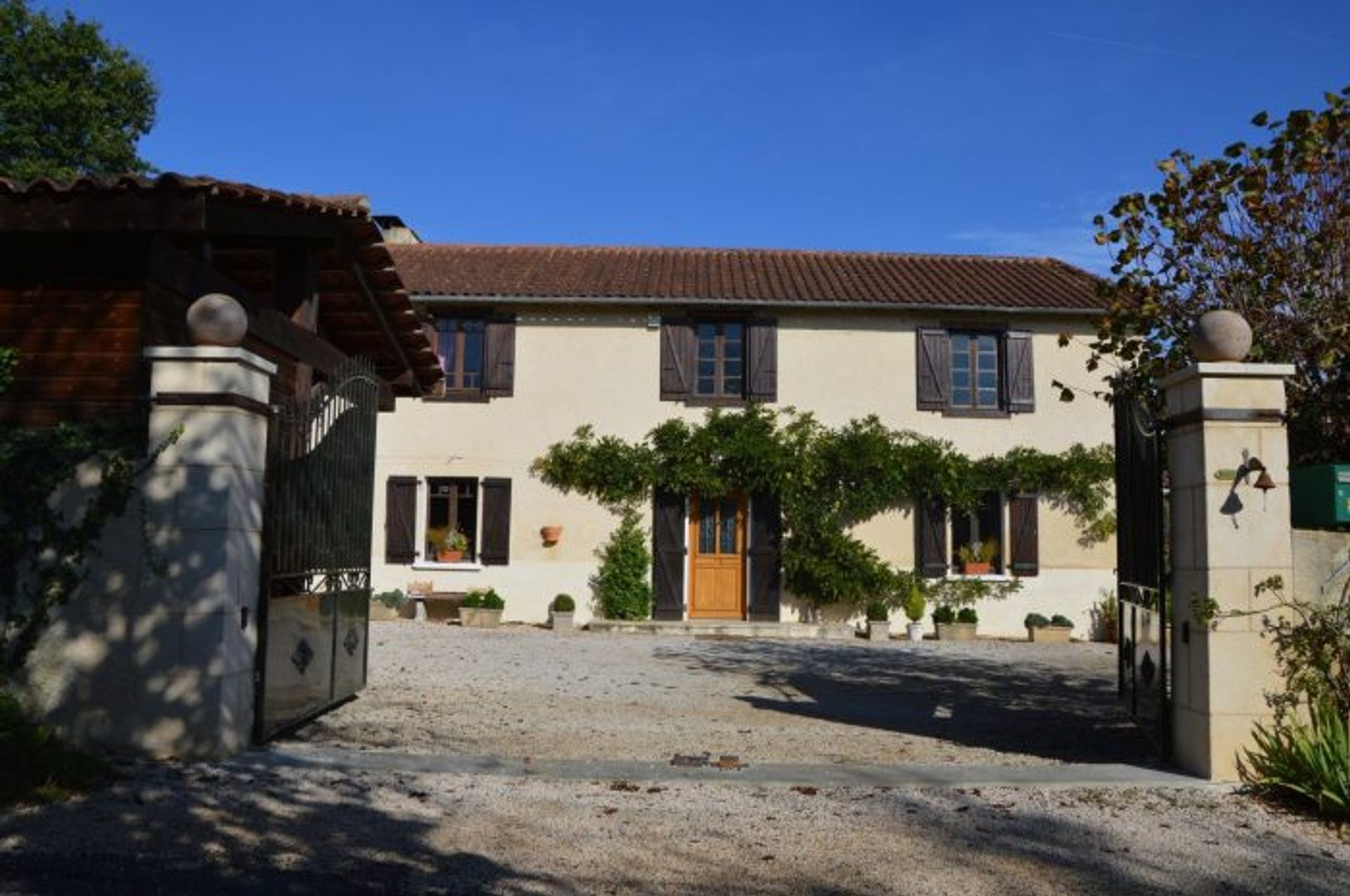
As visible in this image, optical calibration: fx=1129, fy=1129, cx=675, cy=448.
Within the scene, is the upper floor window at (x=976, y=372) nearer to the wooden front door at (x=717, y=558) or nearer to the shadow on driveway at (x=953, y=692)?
the wooden front door at (x=717, y=558)

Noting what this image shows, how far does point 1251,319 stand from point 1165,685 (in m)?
2.66

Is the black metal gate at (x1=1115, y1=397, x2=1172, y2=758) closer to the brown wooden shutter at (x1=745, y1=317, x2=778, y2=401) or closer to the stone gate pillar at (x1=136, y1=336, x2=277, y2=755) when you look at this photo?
the stone gate pillar at (x1=136, y1=336, x2=277, y2=755)

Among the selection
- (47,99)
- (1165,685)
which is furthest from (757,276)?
(47,99)

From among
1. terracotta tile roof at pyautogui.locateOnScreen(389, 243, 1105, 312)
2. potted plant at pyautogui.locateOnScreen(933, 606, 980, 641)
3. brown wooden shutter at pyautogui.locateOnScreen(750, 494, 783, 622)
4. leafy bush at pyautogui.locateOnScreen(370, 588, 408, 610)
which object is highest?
terracotta tile roof at pyautogui.locateOnScreen(389, 243, 1105, 312)

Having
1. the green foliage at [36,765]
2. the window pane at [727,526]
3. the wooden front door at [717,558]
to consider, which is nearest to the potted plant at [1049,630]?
the wooden front door at [717,558]

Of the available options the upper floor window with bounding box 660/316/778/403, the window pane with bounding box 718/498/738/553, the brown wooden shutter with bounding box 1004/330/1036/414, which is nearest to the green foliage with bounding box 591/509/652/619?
the window pane with bounding box 718/498/738/553

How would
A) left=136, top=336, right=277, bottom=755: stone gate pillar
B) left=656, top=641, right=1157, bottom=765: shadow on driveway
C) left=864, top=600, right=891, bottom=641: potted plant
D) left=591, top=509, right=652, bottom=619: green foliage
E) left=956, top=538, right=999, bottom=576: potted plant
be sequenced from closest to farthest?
1. left=136, top=336, right=277, bottom=755: stone gate pillar
2. left=656, top=641, right=1157, bottom=765: shadow on driveway
3. left=864, top=600, right=891, bottom=641: potted plant
4. left=591, top=509, right=652, bottom=619: green foliage
5. left=956, top=538, right=999, bottom=576: potted plant

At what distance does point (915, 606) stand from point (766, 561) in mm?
2303

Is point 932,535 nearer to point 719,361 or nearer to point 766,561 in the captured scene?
point 766,561

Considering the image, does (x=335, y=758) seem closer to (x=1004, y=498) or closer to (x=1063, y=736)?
(x=1063, y=736)

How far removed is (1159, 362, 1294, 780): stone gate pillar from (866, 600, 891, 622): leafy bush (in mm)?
10701

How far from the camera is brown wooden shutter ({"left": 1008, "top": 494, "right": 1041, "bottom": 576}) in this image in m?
17.3

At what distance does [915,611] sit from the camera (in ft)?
54.8

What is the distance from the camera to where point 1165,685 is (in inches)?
243
